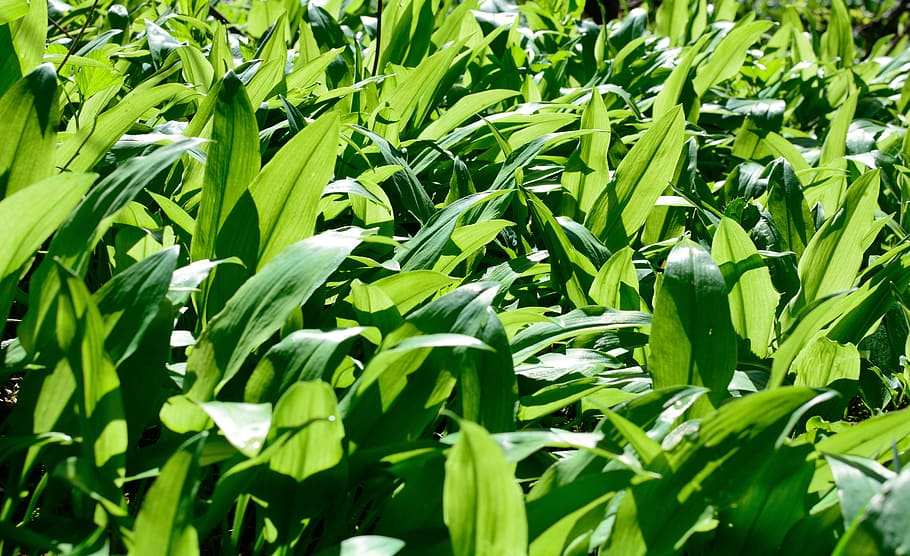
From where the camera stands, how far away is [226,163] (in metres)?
1.21

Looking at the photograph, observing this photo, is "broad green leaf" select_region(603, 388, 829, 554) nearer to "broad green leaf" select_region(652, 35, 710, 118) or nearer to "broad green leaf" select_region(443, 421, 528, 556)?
"broad green leaf" select_region(443, 421, 528, 556)

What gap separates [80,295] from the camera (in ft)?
2.76

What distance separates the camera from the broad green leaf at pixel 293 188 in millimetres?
1176

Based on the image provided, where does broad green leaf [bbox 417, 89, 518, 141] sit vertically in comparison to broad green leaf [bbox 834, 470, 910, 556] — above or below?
above

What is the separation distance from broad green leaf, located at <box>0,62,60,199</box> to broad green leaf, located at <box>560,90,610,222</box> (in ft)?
3.08

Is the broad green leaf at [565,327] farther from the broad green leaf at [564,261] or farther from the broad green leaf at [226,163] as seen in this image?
the broad green leaf at [226,163]

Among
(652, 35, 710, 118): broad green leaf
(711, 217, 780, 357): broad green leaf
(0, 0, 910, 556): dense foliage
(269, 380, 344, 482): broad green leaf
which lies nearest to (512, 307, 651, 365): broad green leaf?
(0, 0, 910, 556): dense foliage

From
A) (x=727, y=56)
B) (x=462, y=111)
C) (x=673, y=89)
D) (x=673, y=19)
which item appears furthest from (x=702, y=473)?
(x=673, y=19)

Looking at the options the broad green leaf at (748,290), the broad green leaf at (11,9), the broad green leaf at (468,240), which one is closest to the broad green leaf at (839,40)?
the broad green leaf at (748,290)

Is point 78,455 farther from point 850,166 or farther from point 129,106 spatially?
point 850,166

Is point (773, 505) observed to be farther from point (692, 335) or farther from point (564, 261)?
point (564, 261)

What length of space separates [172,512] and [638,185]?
1.11m

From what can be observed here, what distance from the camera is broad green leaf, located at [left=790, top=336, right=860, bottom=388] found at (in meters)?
1.26

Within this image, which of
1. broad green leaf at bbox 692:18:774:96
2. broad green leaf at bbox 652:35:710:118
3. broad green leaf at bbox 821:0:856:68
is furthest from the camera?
broad green leaf at bbox 821:0:856:68
